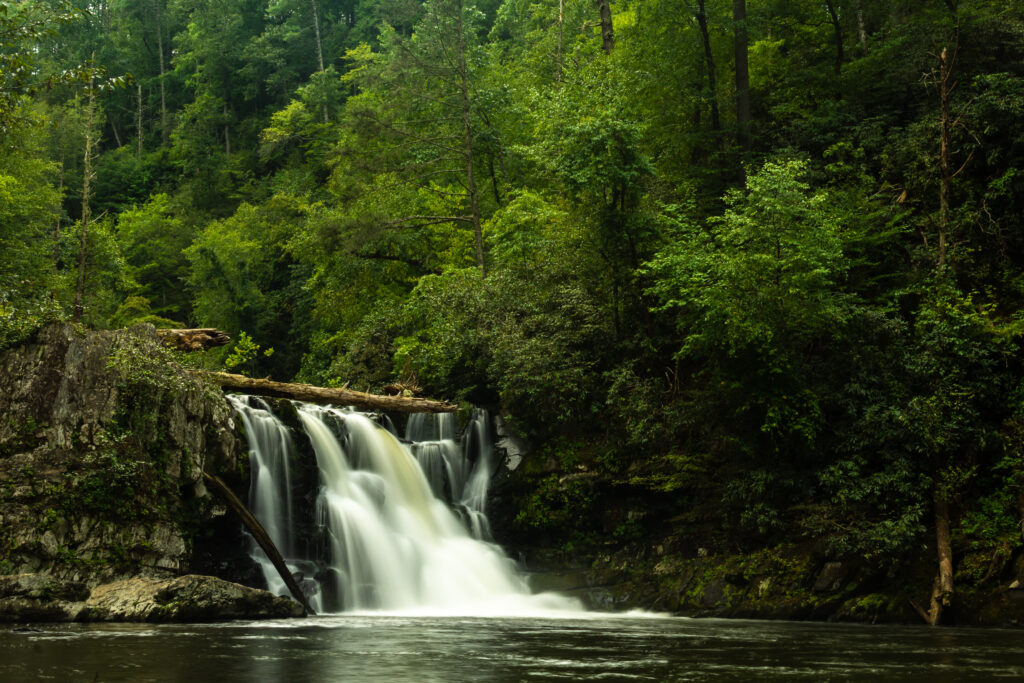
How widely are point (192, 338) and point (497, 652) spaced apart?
12937 mm

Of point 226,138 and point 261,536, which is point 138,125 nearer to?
point 226,138

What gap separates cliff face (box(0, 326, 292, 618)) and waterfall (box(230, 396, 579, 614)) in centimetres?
141

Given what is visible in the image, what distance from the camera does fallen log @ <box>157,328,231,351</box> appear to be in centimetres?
1936

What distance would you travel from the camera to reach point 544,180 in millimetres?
28641

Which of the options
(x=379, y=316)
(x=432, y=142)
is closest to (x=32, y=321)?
(x=379, y=316)

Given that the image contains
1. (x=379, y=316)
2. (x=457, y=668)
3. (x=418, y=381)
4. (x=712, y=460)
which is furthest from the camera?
(x=379, y=316)

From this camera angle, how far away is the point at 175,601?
13.1 metres

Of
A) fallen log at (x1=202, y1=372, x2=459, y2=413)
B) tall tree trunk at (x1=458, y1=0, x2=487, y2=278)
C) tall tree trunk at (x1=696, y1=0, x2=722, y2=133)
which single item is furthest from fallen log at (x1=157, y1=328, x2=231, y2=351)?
tall tree trunk at (x1=696, y1=0, x2=722, y2=133)

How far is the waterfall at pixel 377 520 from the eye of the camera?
1636cm

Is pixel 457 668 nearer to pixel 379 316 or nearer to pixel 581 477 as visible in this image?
pixel 581 477

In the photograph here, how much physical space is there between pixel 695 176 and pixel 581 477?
10214mm

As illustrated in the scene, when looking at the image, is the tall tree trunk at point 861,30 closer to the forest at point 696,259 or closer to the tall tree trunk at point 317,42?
the forest at point 696,259

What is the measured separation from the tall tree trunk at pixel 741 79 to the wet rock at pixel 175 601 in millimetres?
18017

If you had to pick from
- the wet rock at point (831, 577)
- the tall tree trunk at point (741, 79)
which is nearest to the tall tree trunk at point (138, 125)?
the tall tree trunk at point (741, 79)
